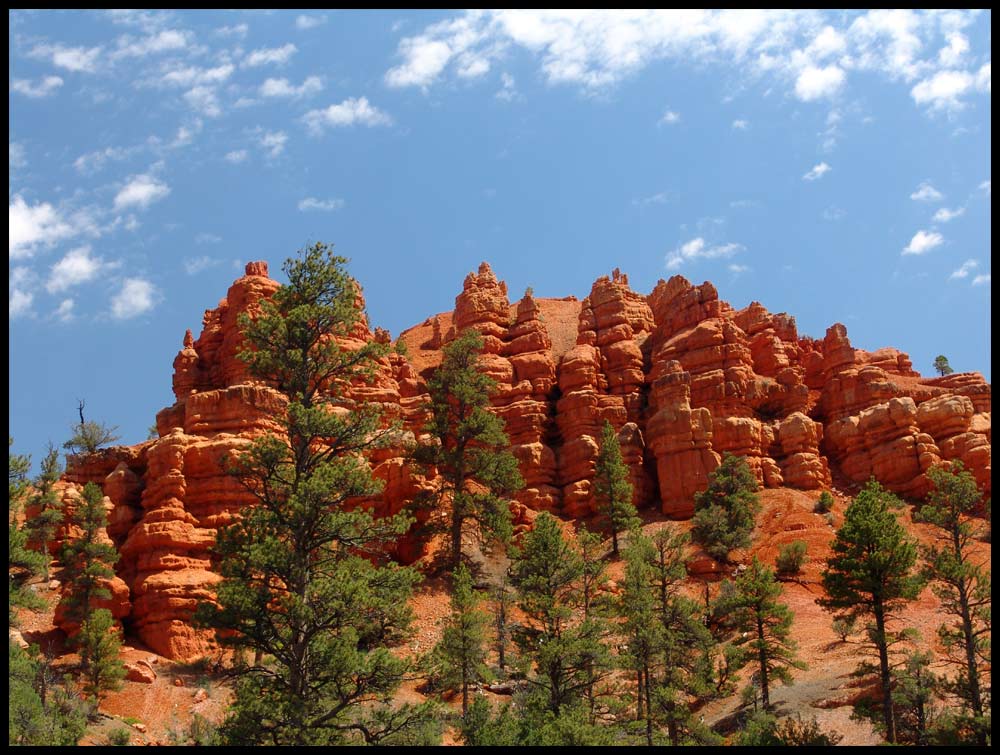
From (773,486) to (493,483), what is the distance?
711 inches

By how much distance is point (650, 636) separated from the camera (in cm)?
3456

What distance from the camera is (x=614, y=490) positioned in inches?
2199

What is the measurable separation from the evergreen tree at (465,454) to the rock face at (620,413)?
68.4 inches

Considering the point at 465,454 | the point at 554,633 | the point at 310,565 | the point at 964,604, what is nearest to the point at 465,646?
the point at 554,633

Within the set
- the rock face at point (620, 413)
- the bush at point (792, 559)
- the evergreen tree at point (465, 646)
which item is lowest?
the evergreen tree at point (465, 646)

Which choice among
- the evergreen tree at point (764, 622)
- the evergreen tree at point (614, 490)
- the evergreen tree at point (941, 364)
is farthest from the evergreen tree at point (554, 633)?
the evergreen tree at point (941, 364)

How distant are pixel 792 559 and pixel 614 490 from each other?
35.2 ft

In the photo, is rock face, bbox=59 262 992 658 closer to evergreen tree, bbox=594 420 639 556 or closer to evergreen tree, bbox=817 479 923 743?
evergreen tree, bbox=594 420 639 556

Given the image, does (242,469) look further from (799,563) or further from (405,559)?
(799,563)

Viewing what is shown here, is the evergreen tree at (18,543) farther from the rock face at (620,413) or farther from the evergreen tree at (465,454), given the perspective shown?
the evergreen tree at (465,454)

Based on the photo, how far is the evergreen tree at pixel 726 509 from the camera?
51.4 metres

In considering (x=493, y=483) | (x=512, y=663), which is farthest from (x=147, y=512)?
(x=512, y=663)

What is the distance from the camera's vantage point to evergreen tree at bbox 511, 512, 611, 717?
31.6m

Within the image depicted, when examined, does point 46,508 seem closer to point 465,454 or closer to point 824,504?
point 465,454
